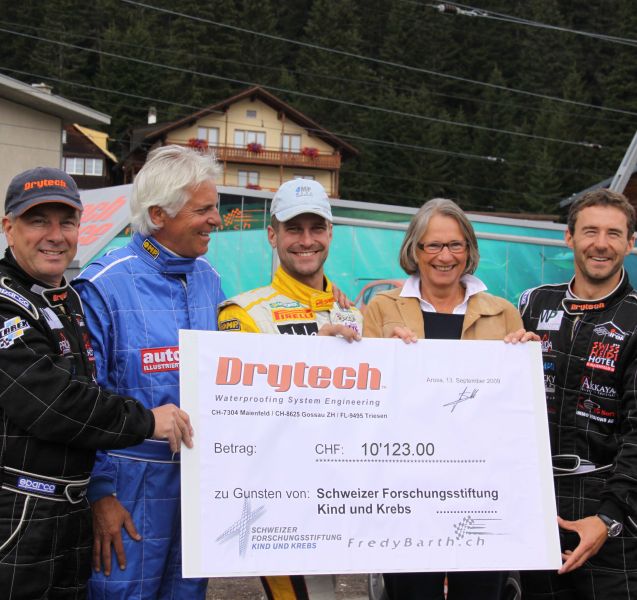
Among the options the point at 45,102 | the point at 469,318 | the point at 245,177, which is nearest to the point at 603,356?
the point at 469,318

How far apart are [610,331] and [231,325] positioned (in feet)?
5.16

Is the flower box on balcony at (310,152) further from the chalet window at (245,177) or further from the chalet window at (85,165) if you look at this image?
the chalet window at (85,165)

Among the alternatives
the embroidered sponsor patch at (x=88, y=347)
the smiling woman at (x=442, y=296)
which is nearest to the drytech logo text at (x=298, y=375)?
the smiling woman at (x=442, y=296)

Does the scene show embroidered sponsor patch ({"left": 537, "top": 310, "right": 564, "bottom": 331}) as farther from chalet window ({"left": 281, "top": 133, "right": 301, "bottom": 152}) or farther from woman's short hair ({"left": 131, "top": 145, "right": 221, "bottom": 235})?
chalet window ({"left": 281, "top": 133, "right": 301, "bottom": 152})

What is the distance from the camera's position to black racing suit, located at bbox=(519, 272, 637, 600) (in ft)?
10.6

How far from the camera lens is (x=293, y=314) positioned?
3.50 metres

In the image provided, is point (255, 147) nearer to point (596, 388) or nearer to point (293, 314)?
point (293, 314)

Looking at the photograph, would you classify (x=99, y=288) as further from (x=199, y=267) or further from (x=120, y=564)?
(x=120, y=564)

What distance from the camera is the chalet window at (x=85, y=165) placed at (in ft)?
239

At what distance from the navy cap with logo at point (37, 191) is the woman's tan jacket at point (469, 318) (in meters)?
1.39

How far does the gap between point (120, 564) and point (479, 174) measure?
236ft

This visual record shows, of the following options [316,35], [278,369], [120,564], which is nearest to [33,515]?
[120,564]

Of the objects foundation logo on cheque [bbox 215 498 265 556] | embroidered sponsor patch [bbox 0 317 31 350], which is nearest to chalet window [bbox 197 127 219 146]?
foundation logo on cheque [bbox 215 498 265 556]

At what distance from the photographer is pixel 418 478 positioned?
3.22m
